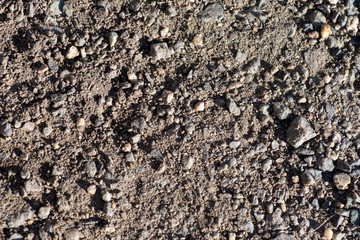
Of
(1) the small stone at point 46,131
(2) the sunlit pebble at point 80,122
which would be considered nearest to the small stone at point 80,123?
(2) the sunlit pebble at point 80,122

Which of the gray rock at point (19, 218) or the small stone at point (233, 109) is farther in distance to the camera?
the small stone at point (233, 109)

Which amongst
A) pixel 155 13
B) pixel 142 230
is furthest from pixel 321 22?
pixel 142 230

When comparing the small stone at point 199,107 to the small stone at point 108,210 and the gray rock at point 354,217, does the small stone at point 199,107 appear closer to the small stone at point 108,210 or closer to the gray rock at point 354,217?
the small stone at point 108,210

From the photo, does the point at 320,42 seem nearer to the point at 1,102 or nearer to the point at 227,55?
the point at 227,55

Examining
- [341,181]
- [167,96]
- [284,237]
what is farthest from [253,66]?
[284,237]

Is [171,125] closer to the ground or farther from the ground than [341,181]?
farther from the ground

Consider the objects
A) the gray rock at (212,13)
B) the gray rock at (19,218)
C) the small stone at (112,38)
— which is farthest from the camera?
the gray rock at (212,13)

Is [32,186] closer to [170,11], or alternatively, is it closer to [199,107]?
[199,107]
